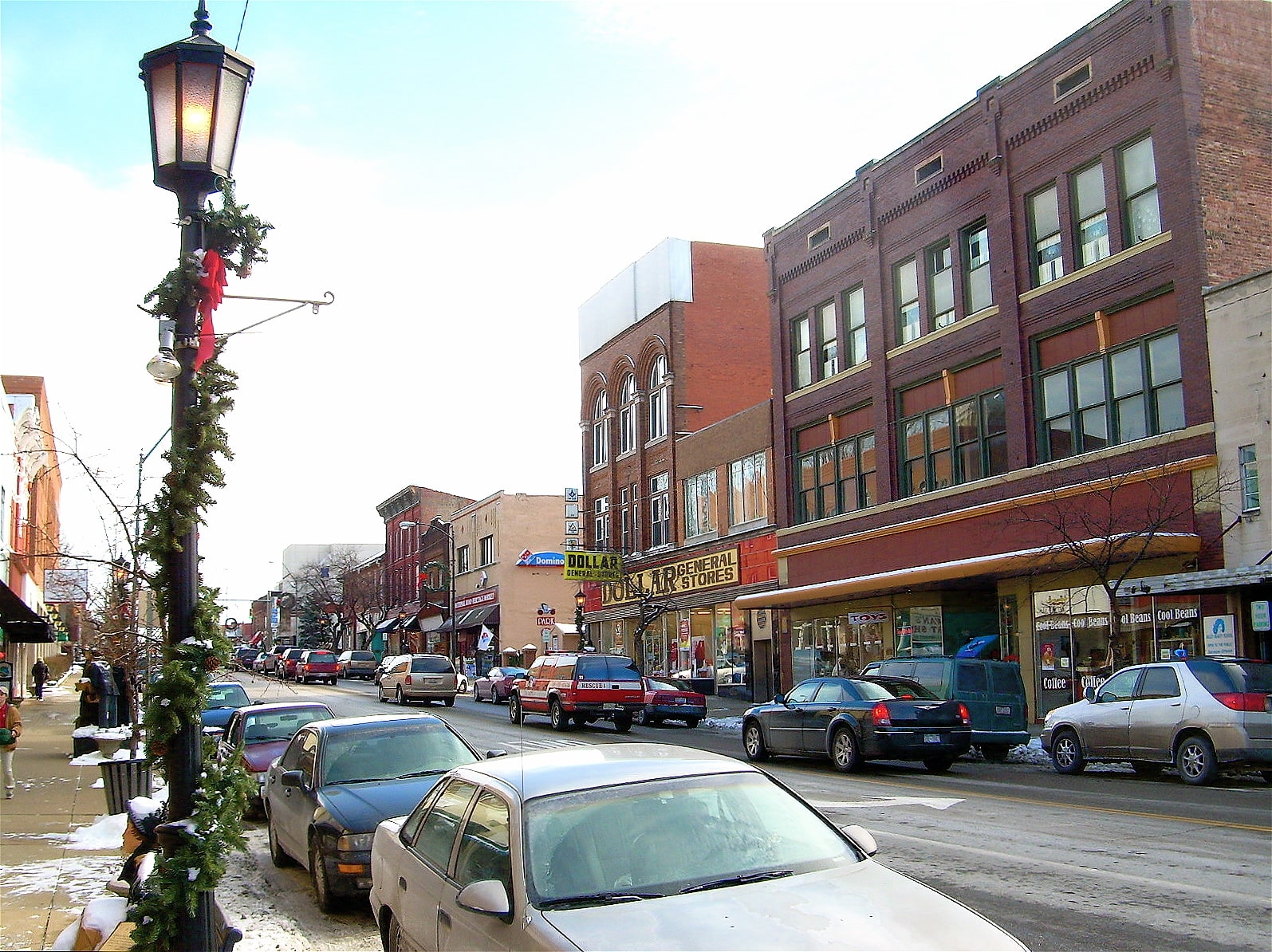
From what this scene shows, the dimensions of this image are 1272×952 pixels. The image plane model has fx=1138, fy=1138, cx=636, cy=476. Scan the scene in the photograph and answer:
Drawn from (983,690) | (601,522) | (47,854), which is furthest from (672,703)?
(601,522)

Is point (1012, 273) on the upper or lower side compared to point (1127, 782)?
upper

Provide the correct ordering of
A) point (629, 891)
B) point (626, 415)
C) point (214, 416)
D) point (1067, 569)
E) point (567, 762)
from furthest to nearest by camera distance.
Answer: point (626, 415), point (1067, 569), point (214, 416), point (567, 762), point (629, 891)

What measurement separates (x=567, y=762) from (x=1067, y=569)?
2067cm

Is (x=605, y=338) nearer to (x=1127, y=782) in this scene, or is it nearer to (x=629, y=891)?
(x=1127, y=782)

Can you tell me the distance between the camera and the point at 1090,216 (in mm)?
25422

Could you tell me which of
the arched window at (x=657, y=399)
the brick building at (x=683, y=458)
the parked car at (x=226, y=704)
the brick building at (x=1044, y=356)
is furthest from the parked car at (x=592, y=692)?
the arched window at (x=657, y=399)

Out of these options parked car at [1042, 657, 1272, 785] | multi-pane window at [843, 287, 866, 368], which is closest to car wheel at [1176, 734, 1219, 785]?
parked car at [1042, 657, 1272, 785]

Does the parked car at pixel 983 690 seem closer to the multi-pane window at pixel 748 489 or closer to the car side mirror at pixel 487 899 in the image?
the car side mirror at pixel 487 899

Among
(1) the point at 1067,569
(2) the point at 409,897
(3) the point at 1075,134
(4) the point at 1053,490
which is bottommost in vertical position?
(2) the point at 409,897

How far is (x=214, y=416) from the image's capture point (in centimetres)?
648

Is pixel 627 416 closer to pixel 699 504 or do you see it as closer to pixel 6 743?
pixel 699 504

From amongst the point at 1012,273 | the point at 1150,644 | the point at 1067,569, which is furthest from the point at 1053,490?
the point at 1012,273

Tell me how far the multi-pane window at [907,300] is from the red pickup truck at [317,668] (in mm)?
35001

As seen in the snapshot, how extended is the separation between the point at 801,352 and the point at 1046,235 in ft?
35.5
